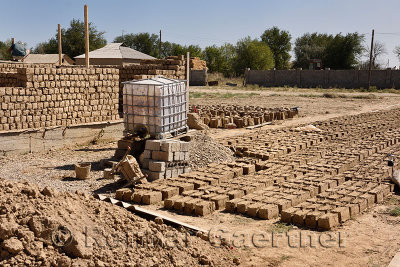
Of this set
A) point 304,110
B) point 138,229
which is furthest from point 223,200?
point 304,110

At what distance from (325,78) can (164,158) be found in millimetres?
29366

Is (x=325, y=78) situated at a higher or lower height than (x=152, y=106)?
higher

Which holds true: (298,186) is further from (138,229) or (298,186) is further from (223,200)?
(138,229)

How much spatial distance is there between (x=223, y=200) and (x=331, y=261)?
226cm

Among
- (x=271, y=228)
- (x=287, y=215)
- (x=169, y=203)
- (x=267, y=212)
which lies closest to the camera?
(x=271, y=228)

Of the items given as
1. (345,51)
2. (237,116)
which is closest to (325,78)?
(345,51)

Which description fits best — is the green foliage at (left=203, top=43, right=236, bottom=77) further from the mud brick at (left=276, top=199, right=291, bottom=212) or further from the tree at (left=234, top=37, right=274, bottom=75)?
the mud brick at (left=276, top=199, right=291, bottom=212)

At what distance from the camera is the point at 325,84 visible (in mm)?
35188

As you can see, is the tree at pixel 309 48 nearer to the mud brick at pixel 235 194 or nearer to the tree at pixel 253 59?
A: the tree at pixel 253 59

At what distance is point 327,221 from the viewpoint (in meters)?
5.81

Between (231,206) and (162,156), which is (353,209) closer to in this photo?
(231,206)

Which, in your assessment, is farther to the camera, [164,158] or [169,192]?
[164,158]

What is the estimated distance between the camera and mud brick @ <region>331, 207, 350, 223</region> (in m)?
6.07

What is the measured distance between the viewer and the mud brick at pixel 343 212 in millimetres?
6074
